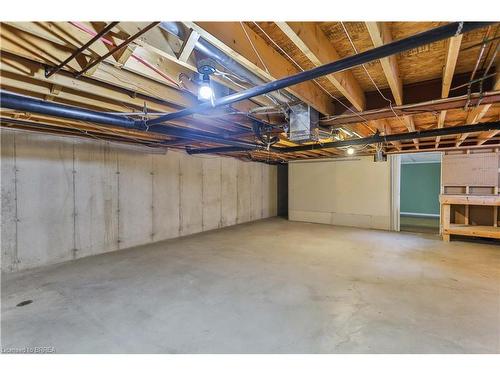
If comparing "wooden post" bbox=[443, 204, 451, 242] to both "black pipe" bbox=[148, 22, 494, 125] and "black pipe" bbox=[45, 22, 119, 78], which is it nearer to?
"black pipe" bbox=[148, 22, 494, 125]

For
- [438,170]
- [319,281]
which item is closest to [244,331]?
[319,281]

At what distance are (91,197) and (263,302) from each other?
3481 millimetres

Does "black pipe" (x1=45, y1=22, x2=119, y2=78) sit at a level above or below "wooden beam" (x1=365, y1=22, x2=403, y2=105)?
below

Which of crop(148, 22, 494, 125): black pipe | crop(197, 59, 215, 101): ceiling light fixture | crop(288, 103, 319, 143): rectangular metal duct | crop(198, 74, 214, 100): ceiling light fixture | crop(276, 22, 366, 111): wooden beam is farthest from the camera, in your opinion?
crop(288, 103, 319, 143): rectangular metal duct

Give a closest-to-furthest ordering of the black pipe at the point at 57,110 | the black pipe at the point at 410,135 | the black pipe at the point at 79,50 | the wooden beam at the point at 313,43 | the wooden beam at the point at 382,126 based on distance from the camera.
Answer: the black pipe at the point at 79,50, the wooden beam at the point at 313,43, the black pipe at the point at 57,110, the black pipe at the point at 410,135, the wooden beam at the point at 382,126

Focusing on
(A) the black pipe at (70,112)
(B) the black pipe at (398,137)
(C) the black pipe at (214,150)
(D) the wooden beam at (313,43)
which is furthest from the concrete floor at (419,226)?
(A) the black pipe at (70,112)

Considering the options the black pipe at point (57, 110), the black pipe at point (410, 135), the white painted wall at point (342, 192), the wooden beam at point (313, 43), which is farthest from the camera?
the white painted wall at point (342, 192)

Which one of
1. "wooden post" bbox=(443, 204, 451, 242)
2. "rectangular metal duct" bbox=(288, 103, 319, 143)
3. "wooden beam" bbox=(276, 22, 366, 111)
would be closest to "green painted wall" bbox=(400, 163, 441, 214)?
"wooden post" bbox=(443, 204, 451, 242)

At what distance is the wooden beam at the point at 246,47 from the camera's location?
127 cm

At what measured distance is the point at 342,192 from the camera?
6.78 m

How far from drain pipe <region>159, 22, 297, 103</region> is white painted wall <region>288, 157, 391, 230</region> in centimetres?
550

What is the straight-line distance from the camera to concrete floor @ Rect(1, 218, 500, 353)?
1.81 meters

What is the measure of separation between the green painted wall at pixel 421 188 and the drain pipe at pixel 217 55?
29.3 ft

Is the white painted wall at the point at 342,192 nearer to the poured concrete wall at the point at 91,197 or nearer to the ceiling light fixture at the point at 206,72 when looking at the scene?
the poured concrete wall at the point at 91,197
